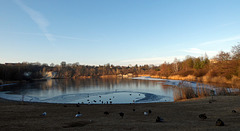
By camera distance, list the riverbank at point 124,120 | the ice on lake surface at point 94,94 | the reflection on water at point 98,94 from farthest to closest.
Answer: the reflection on water at point 98,94
the ice on lake surface at point 94,94
the riverbank at point 124,120

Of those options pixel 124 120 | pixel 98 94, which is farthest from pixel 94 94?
pixel 124 120

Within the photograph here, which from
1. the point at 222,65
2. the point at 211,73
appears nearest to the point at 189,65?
the point at 211,73

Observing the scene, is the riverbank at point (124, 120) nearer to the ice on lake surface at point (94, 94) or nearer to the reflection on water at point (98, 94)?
the ice on lake surface at point (94, 94)

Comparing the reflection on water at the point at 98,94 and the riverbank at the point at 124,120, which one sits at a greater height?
the riverbank at the point at 124,120

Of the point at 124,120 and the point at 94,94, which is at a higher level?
the point at 124,120

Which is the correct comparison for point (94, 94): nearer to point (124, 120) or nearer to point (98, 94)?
point (98, 94)

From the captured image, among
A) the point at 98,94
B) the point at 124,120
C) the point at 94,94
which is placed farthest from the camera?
the point at 98,94

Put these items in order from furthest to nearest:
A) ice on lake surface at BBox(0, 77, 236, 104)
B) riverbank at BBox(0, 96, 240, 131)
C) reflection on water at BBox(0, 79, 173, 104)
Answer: reflection on water at BBox(0, 79, 173, 104) < ice on lake surface at BBox(0, 77, 236, 104) < riverbank at BBox(0, 96, 240, 131)

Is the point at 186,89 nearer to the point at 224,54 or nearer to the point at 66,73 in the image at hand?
the point at 224,54

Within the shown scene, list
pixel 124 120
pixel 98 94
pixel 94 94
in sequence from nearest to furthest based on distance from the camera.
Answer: pixel 124 120
pixel 94 94
pixel 98 94

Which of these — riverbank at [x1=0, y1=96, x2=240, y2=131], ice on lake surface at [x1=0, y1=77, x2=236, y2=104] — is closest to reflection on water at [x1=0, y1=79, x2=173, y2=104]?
ice on lake surface at [x1=0, y1=77, x2=236, y2=104]

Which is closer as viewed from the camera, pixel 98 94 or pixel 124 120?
pixel 124 120

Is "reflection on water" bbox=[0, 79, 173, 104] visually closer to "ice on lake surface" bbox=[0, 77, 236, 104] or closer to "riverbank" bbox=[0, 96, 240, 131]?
"ice on lake surface" bbox=[0, 77, 236, 104]

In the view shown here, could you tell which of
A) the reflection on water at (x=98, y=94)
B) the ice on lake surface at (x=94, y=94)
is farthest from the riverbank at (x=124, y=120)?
the reflection on water at (x=98, y=94)
